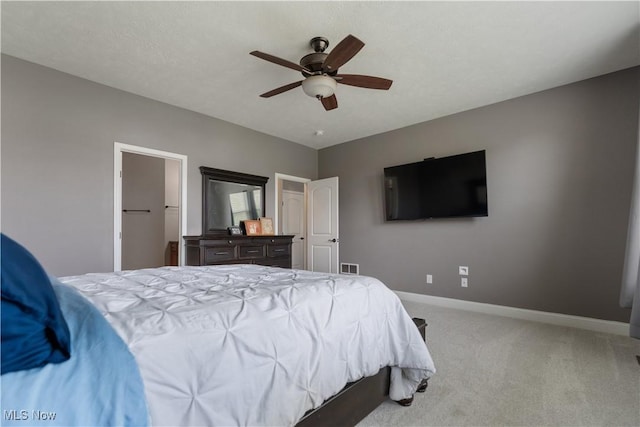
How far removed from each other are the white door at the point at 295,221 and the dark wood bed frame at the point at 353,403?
4.78 m

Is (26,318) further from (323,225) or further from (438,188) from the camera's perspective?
(323,225)

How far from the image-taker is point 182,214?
12.6 ft

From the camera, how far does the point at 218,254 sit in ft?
12.1

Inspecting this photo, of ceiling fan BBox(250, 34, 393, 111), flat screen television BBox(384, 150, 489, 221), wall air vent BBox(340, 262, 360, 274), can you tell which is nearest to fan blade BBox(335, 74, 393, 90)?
ceiling fan BBox(250, 34, 393, 111)

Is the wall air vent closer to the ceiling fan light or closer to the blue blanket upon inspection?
the ceiling fan light

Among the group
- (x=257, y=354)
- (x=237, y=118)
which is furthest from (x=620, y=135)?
(x=237, y=118)

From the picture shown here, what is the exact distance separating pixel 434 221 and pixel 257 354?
3731 millimetres

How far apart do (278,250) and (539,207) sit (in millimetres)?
3285

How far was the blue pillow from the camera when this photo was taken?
2.08ft

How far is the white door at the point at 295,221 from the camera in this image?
652cm

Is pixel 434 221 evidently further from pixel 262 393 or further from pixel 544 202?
pixel 262 393

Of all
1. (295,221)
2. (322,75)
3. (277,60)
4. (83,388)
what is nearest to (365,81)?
(322,75)

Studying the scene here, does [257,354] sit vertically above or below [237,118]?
below

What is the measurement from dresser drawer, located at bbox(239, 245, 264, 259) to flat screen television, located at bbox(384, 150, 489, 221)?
1960 millimetres
